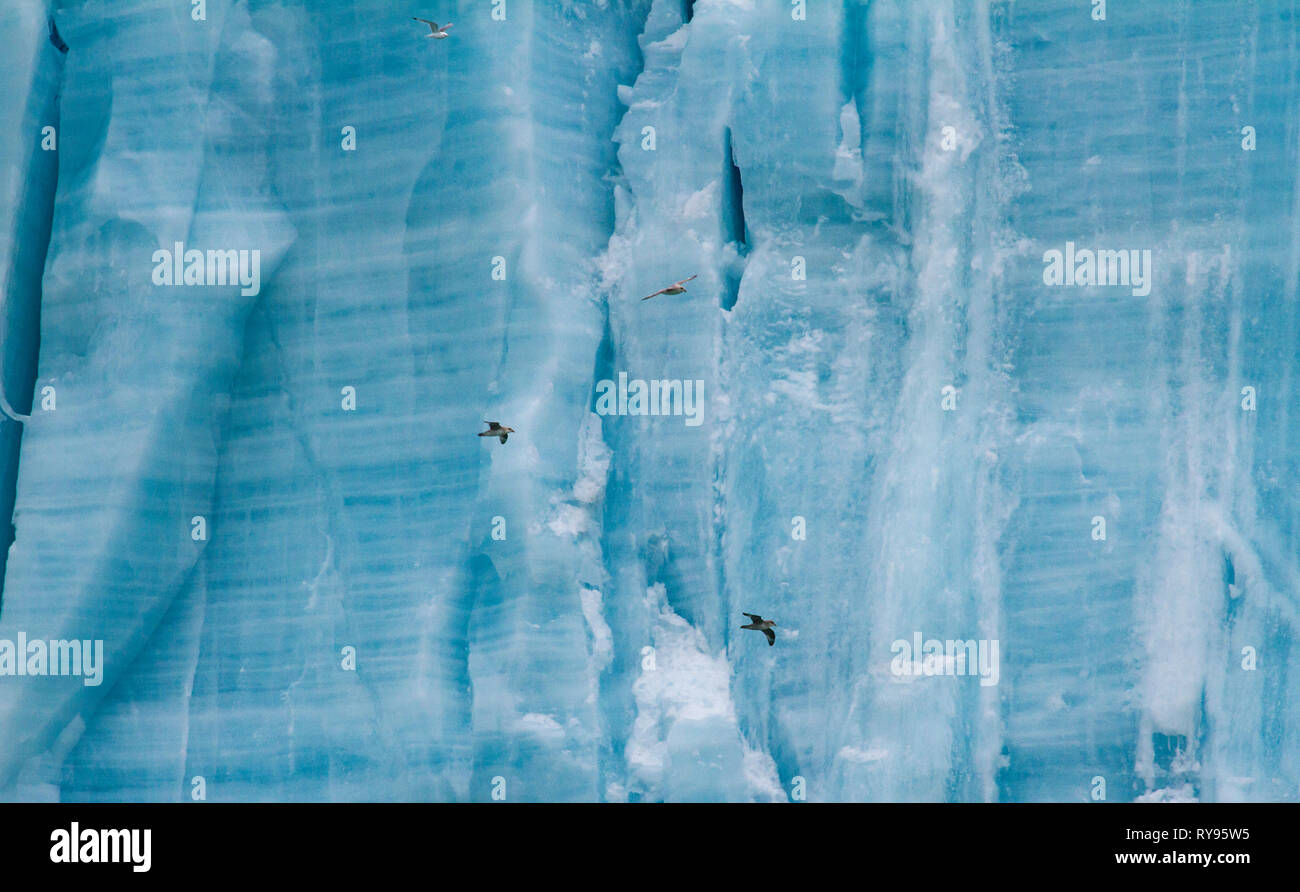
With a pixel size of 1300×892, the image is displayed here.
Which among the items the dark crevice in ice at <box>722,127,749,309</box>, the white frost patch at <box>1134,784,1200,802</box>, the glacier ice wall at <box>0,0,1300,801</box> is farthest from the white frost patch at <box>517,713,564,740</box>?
the white frost patch at <box>1134,784,1200,802</box>

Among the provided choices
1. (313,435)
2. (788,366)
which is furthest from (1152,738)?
(313,435)

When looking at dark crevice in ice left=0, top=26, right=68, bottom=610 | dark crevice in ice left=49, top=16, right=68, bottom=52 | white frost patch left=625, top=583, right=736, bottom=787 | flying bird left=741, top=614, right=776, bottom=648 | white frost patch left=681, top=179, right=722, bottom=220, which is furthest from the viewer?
dark crevice in ice left=49, top=16, right=68, bottom=52

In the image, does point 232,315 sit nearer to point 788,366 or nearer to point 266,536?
point 266,536

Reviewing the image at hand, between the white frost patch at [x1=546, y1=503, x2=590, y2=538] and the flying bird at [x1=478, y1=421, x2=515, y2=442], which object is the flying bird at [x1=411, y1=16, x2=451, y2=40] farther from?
the white frost patch at [x1=546, y1=503, x2=590, y2=538]

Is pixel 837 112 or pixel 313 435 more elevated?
pixel 837 112

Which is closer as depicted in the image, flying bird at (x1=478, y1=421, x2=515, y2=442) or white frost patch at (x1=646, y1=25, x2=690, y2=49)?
flying bird at (x1=478, y1=421, x2=515, y2=442)

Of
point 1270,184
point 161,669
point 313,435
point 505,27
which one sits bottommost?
point 161,669

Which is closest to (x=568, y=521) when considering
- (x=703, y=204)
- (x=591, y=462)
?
(x=591, y=462)
